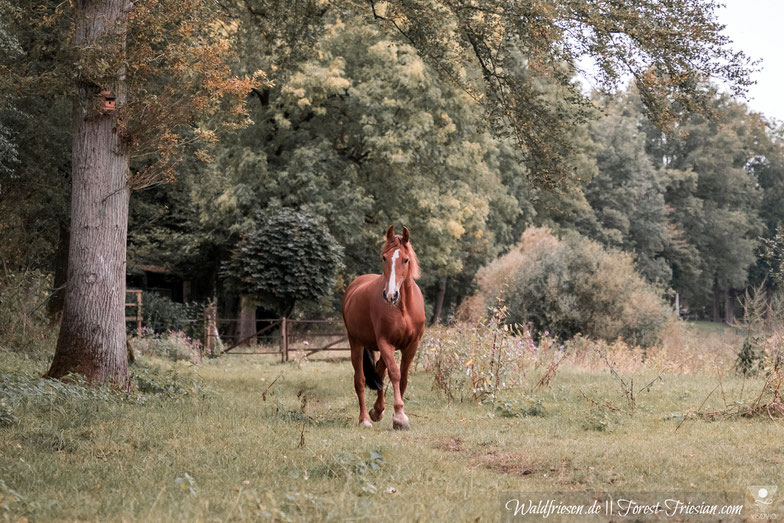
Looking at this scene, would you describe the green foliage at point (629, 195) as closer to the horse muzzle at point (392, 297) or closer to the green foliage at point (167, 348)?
the green foliage at point (167, 348)

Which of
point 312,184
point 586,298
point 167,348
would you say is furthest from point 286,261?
point 586,298

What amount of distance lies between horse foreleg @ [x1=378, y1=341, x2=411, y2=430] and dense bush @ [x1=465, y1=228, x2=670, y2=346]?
17.9 metres

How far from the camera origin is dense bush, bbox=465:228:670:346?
27.8 m

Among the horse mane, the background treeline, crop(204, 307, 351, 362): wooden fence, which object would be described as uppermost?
the background treeline

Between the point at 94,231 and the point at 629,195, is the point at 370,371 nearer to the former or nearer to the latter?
the point at 94,231

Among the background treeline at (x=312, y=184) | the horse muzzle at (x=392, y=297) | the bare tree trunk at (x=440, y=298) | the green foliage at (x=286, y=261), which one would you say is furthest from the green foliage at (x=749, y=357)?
the bare tree trunk at (x=440, y=298)

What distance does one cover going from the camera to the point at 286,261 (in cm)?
2623

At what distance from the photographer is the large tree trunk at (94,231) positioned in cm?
1055

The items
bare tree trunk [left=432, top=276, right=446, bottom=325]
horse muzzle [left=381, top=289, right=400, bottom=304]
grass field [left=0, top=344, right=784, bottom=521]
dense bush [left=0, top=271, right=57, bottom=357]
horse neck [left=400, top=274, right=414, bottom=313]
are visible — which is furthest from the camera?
bare tree trunk [left=432, top=276, right=446, bottom=325]

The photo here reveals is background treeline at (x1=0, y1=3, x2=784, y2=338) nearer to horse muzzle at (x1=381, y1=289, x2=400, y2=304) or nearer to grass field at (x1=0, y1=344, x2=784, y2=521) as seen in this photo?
horse muzzle at (x1=381, y1=289, x2=400, y2=304)

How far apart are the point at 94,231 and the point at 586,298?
68.3 feet

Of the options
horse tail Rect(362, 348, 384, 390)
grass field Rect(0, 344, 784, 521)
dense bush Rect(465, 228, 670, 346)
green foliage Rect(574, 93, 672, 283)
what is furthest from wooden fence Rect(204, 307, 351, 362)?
green foliage Rect(574, 93, 672, 283)

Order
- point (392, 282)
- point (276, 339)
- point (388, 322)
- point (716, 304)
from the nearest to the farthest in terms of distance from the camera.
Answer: point (392, 282) < point (388, 322) < point (276, 339) < point (716, 304)

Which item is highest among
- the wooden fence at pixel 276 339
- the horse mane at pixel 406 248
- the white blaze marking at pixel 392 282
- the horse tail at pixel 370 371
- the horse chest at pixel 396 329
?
the horse mane at pixel 406 248
